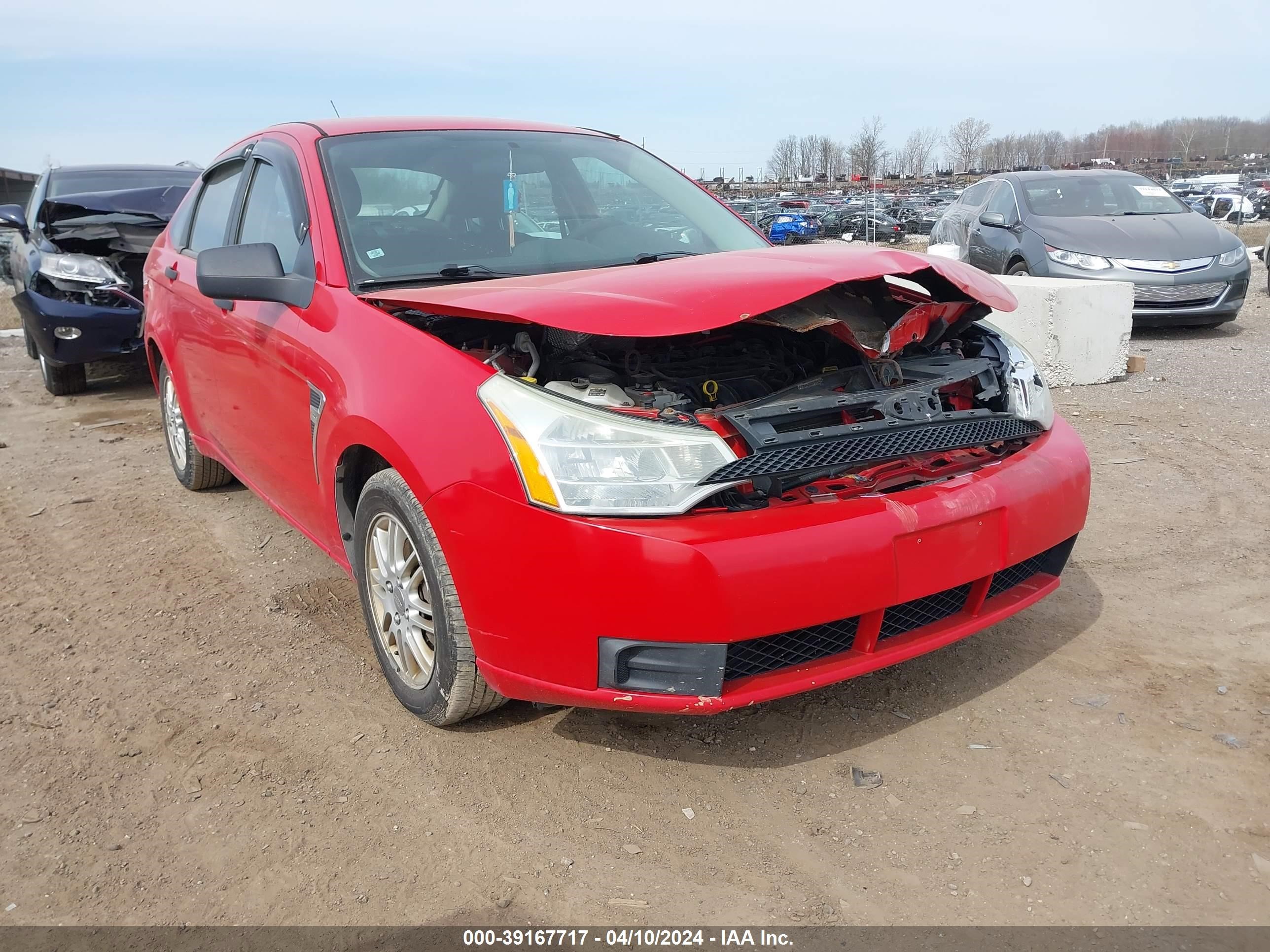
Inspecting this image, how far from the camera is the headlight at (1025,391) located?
9.20ft

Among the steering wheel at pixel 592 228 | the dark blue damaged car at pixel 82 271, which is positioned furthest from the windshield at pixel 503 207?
the dark blue damaged car at pixel 82 271

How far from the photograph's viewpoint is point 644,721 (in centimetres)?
273

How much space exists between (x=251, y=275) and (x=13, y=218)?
18.2ft

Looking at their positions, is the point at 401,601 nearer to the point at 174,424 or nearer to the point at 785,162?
the point at 174,424

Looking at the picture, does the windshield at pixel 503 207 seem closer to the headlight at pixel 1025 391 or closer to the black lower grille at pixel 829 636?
the headlight at pixel 1025 391

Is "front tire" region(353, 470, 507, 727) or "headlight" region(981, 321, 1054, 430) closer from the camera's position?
"front tire" region(353, 470, 507, 727)

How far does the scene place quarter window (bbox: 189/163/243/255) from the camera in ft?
12.9

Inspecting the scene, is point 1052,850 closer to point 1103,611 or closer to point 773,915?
point 773,915

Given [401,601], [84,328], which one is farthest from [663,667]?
[84,328]

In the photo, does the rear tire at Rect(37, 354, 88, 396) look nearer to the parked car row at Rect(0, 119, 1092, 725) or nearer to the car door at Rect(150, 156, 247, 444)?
the car door at Rect(150, 156, 247, 444)

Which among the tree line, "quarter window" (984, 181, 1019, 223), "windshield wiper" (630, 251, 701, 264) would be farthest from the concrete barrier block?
the tree line

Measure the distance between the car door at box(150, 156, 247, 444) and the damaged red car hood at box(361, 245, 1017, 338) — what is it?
140 centimetres

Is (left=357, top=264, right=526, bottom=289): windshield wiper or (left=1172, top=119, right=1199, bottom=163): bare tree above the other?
(left=1172, top=119, right=1199, bottom=163): bare tree

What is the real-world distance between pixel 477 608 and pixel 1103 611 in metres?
2.27
